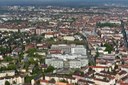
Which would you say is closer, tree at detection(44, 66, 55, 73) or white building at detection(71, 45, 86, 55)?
tree at detection(44, 66, 55, 73)

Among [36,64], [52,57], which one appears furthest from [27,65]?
[52,57]

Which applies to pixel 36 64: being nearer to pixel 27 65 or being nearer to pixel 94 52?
A: pixel 27 65

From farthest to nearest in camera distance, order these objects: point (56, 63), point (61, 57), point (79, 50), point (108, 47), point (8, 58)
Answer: point (108, 47)
point (79, 50)
point (61, 57)
point (8, 58)
point (56, 63)

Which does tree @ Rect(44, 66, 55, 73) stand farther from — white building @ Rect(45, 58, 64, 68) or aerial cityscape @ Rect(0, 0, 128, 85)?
white building @ Rect(45, 58, 64, 68)

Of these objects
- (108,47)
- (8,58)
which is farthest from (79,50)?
(8,58)

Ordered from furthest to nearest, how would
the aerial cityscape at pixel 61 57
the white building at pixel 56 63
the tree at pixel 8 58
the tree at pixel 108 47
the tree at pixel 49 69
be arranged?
1. the tree at pixel 108 47
2. the tree at pixel 8 58
3. the white building at pixel 56 63
4. the tree at pixel 49 69
5. the aerial cityscape at pixel 61 57

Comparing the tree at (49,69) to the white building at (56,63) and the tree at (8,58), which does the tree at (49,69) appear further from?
the tree at (8,58)

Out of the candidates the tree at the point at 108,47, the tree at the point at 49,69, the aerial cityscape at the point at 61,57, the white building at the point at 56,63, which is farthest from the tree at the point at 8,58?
the tree at the point at 108,47

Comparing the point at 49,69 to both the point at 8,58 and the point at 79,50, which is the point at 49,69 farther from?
the point at 79,50

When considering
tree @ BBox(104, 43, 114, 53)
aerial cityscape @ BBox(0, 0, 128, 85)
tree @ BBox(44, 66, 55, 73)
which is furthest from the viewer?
tree @ BBox(104, 43, 114, 53)

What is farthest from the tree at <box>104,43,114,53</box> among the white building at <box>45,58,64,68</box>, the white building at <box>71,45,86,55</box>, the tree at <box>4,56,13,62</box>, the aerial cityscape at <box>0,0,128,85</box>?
the tree at <box>4,56,13,62</box>

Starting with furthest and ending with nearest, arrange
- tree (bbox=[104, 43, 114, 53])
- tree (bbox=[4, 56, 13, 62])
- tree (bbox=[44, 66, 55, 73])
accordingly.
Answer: tree (bbox=[104, 43, 114, 53]) → tree (bbox=[4, 56, 13, 62]) → tree (bbox=[44, 66, 55, 73])
